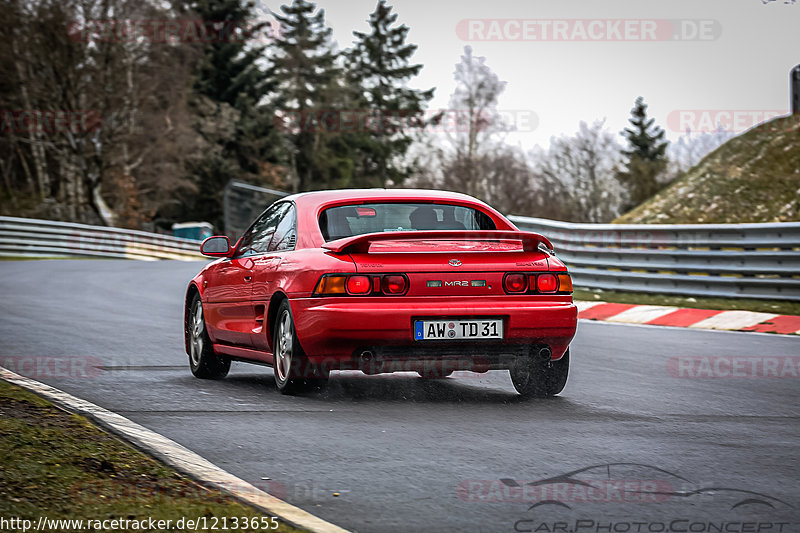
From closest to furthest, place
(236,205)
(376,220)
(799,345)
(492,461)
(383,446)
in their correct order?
1. (492,461)
2. (383,446)
3. (376,220)
4. (799,345)
5. (236,205)

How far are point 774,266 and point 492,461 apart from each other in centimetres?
1088

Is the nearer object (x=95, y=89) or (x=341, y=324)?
(x=341, y=324)

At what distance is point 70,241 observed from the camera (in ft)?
138

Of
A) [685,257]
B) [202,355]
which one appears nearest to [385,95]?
[685,257]

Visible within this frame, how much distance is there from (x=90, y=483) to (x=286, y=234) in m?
3.91

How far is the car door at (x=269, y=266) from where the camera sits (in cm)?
838

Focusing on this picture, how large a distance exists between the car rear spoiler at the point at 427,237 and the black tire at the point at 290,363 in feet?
1.99

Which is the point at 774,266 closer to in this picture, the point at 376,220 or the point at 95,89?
the point at 376,220

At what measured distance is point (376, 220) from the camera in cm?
842

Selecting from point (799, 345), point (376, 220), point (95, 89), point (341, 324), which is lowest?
point (799, 345)

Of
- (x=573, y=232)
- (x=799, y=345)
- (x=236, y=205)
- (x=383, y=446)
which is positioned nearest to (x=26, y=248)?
(x=236, y=205)

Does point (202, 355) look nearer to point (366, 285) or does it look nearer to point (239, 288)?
point (239, 288)

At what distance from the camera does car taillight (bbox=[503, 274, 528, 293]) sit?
7832mm

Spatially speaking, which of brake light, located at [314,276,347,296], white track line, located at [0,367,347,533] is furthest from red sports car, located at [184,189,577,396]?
white track line, located at [0,367,347,533]
